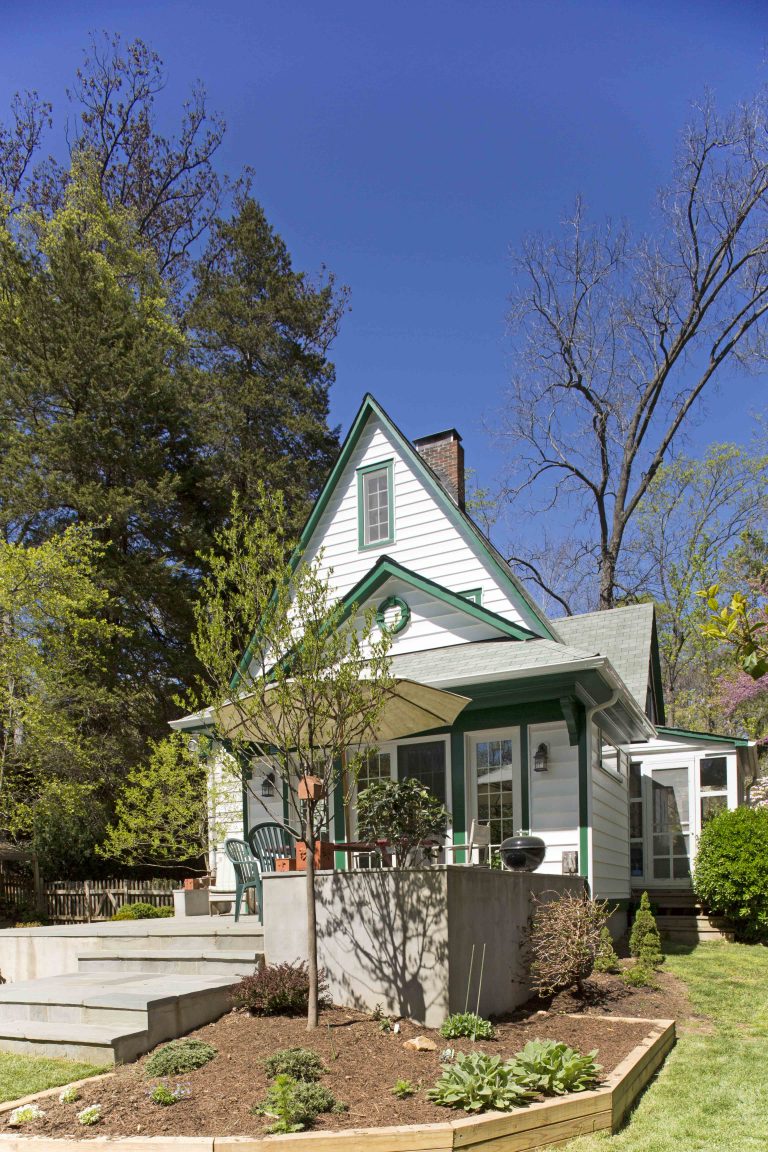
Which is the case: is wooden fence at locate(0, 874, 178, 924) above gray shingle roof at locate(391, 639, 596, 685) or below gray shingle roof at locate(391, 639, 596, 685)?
below

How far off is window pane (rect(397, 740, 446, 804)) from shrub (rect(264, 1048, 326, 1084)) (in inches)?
246

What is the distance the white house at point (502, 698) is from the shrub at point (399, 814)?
0.31m

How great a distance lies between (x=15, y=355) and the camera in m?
22.6

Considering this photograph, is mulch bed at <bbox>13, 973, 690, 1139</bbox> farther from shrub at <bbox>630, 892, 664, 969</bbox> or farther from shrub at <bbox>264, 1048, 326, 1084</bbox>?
shrub at <bbox>630, 892, 664, 969</bbox>

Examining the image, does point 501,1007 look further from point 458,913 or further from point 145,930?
point 145,930

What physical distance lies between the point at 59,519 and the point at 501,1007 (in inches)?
747

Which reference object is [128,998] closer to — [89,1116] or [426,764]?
[89,1116]

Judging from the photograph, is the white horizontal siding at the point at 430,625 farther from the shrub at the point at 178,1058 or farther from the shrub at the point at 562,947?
the shrub at the point at 178,1058

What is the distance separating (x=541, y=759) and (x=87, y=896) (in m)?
9.96

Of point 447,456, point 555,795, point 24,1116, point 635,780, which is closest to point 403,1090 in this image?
point 24,1116

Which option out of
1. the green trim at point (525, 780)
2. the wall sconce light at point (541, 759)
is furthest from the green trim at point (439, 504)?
the wall sconce light at point (541, 759)

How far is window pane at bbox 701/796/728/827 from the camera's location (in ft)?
49.8

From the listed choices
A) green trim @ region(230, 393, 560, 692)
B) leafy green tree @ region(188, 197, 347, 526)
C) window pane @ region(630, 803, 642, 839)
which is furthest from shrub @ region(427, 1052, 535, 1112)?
leafy green tree @ region(188, 197, 347, 526)

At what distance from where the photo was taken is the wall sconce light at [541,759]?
36.5 feet
